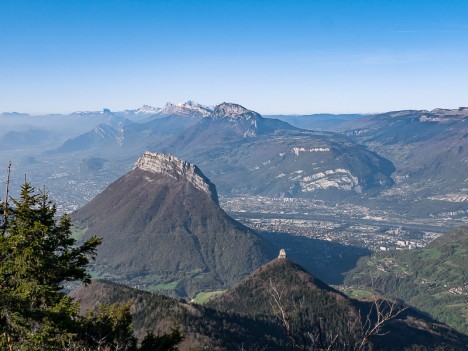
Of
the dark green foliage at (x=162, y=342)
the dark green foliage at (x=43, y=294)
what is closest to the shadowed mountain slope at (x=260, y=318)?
the dark green foliage at (x=162, y=342)

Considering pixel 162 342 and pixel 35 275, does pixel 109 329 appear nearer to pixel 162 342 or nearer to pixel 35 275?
pixel 162 342

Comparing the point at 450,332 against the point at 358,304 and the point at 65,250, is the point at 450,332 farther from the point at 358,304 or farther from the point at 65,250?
the point at 65,250

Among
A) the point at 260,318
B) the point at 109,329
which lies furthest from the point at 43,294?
the point at 260,318

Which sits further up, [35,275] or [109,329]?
[35,275]

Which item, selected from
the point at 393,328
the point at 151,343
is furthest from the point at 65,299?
the point at 393,328

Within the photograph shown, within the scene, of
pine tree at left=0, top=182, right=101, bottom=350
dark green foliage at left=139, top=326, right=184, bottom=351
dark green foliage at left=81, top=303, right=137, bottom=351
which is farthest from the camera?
dark green foliage at left=139, top=326, right=184, bottom=351

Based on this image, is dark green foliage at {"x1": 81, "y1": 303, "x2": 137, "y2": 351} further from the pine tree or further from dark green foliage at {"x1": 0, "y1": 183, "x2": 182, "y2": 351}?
the pine tree

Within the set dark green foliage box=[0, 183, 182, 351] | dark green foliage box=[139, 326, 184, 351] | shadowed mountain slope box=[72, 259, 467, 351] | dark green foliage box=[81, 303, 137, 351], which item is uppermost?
dark green foliage box=[0, 183, 182, 351]

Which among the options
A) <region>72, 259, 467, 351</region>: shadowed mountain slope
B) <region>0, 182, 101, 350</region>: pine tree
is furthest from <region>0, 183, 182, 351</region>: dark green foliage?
<region>72, 259, 467, 351</region>: shadowed mountain slope

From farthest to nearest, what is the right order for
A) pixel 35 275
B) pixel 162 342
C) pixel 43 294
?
pixel 162 342
pixel 35 275
pixel 43 294
